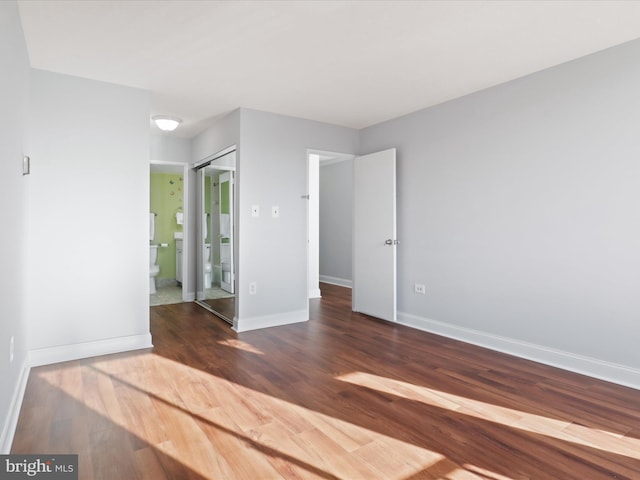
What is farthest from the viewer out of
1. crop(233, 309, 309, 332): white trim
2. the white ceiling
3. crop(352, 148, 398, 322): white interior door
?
crop(352, 148, 398, 322): white interior door

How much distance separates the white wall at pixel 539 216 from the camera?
8.91ft

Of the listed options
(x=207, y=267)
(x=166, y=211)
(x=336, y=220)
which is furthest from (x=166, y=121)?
(x=336, y=220)

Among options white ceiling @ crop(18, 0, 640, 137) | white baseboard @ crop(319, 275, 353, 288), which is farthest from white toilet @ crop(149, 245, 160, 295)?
white ceiling @ crop(18, 0, 640, 137)

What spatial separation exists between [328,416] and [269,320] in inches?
86.5

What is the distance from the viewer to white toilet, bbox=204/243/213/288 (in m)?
5.26

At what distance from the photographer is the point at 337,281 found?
754cm

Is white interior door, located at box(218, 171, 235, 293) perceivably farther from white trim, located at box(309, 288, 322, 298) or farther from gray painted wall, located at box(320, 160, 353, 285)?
gray painted wall, located at box(320, 160, 353, 285)

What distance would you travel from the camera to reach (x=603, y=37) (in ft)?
8.53

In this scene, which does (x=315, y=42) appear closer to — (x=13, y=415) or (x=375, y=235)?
(x=375, y=235)

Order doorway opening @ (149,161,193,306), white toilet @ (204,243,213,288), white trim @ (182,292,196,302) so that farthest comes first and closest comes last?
doorway opening @ (149,161,193,306) → white trim @ (182,292,196,302) → white toilet @ (204,243,213,288)

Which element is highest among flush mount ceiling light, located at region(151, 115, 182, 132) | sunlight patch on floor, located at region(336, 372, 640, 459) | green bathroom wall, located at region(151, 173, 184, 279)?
flush mount ceiling light, located at region(151, 115, 182, 132)

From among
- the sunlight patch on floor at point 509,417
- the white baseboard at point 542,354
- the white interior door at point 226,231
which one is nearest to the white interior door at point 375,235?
the white baseboard at point 542,354

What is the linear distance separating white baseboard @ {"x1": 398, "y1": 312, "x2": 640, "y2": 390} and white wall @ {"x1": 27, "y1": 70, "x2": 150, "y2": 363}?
9.74 feet

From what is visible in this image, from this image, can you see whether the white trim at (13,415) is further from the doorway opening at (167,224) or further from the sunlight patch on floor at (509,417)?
the doorway opening at (167,224)
